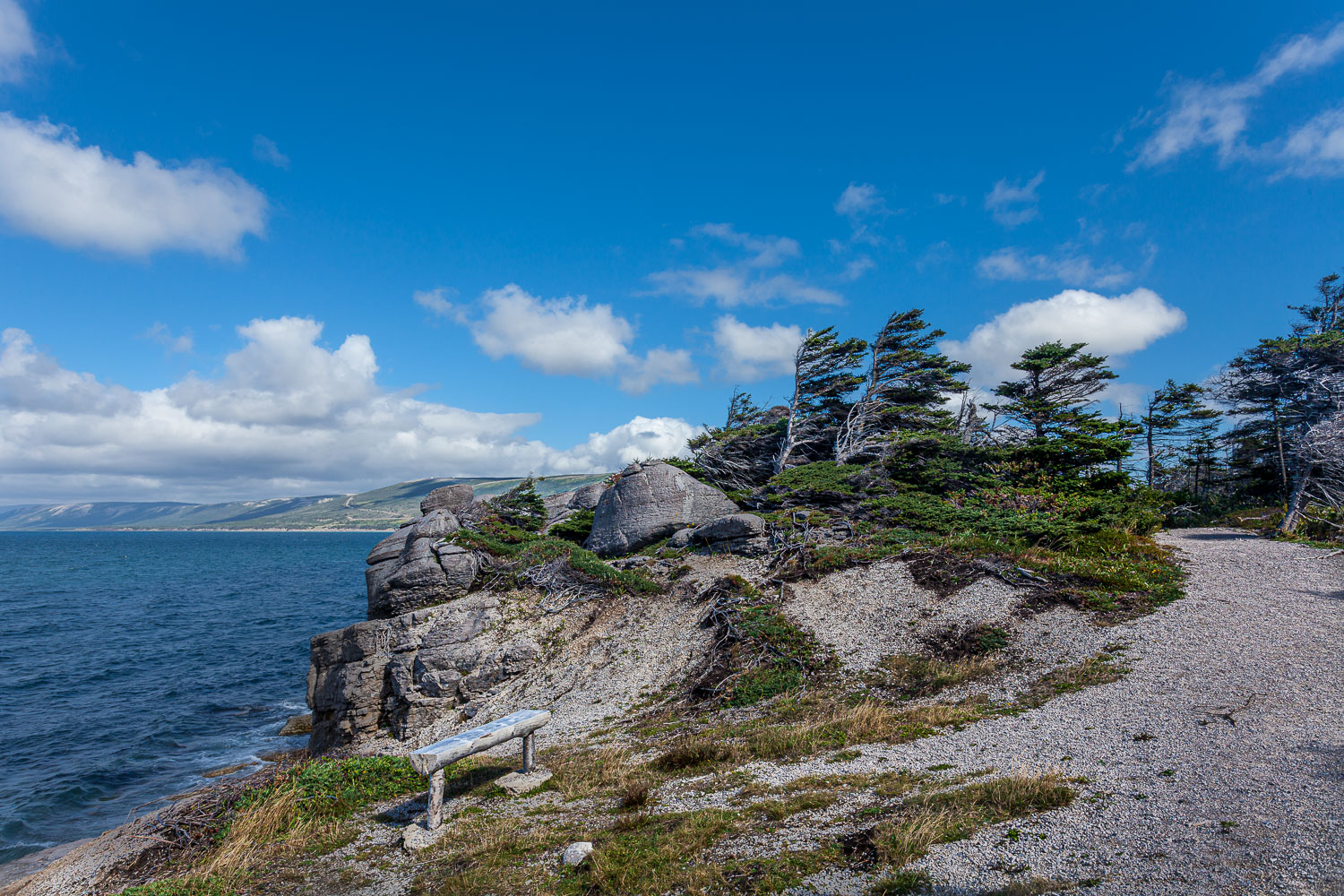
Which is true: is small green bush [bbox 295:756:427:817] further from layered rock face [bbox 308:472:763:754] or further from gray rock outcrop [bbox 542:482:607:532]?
gray rock outcrop [bbox 542:482:607:532]

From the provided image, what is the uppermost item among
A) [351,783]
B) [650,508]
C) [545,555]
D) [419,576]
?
[650,508]

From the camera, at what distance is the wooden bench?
8812mm

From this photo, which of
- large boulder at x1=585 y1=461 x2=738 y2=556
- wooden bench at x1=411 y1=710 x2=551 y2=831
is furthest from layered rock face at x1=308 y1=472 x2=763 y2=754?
wooden bench at x1=411 y1=710 x2=551 y2=831

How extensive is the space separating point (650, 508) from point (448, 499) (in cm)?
1010

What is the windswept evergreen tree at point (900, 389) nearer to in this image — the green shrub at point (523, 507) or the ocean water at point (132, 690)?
the green shrub at point (523, 507)

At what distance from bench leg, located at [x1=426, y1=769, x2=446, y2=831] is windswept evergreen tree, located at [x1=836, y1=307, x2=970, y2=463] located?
2491 centimetres

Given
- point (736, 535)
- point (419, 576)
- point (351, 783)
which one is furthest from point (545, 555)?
point (351, 783)

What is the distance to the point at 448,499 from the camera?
90.5ft

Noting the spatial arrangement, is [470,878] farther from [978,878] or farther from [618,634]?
[618,634]

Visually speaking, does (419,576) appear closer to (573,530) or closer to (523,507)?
(523,507)

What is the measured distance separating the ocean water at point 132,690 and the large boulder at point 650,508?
1366 centimetres

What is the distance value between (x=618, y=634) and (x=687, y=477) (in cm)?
938

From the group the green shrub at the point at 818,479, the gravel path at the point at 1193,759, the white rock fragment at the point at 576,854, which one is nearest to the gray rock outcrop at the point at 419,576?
the green shrub at the point at 818,479

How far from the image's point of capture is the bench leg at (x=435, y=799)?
345 inches
